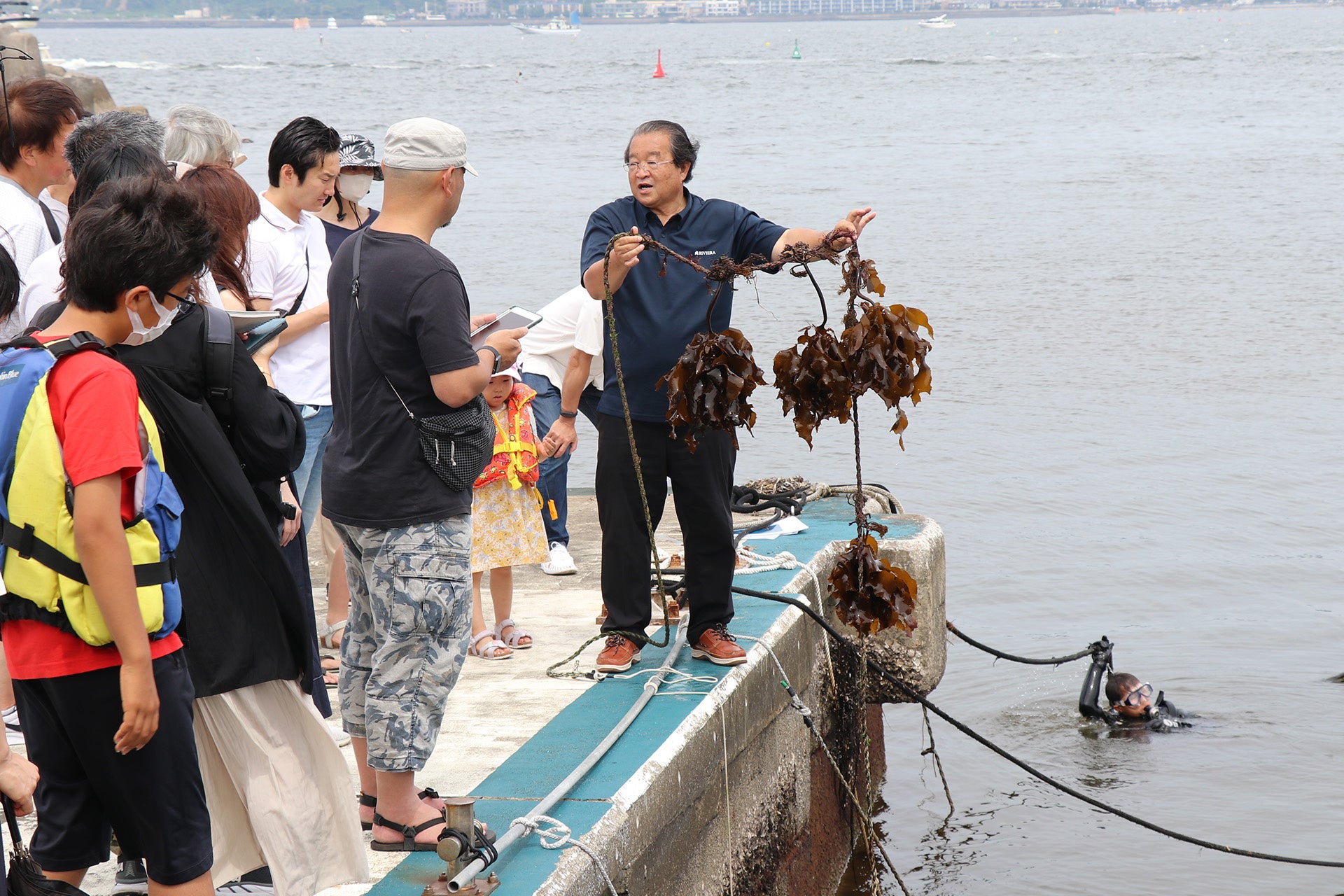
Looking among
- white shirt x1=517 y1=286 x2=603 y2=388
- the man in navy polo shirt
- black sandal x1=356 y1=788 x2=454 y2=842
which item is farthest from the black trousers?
white shirt x1=517 y1=286 x2=603 y2=388

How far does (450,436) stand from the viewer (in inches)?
146

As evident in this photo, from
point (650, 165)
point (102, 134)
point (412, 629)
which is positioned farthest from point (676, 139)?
point (412, 629)

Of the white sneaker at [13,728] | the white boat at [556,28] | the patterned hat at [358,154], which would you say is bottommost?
the white sneaker at [13,728]

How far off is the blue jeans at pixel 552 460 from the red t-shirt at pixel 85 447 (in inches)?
143

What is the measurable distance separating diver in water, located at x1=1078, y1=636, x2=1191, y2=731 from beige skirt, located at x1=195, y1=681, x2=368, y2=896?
18.9 feet

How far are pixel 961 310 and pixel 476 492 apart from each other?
49.5 feet

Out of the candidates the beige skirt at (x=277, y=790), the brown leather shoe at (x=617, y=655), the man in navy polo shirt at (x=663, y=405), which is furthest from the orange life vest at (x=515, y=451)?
the beige skirt at (x=277, y=790)

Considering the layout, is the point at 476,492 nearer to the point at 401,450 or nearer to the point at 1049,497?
the point at 401,450

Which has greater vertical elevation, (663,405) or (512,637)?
(663,405)

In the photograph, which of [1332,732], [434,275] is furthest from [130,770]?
[1332,732]

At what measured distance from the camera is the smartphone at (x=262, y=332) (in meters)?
3.76

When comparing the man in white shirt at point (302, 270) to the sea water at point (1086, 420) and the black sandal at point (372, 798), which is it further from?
the sea water at point (1086, 420)

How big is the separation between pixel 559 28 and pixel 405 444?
196728 millimetres

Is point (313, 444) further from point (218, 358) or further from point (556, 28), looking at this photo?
point (556, 28)
